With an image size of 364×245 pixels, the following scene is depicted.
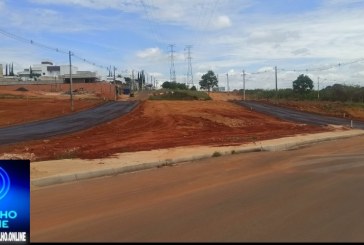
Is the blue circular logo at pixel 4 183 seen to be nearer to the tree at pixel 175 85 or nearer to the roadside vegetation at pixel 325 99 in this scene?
the roadside vegetation at pixel 325 99

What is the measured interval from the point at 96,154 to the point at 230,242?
11152 mm

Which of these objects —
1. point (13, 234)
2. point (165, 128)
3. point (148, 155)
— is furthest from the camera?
point (165, 128)

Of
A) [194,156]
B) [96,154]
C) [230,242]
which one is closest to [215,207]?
[230,242]

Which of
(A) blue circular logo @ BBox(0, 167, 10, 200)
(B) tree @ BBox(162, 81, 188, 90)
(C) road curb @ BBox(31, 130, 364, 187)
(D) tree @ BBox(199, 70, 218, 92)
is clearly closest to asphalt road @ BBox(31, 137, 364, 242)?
(C) road curb @ BBox(31, 130, 364, 187)

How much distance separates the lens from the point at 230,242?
21.3ft

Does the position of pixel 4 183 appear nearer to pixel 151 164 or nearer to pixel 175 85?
pixel 151 164

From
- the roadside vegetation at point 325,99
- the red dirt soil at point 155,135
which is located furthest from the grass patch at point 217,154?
the roadside vegetation at point 325,99

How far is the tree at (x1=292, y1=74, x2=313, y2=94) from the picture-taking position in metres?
112

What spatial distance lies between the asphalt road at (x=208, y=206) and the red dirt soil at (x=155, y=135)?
211 inches

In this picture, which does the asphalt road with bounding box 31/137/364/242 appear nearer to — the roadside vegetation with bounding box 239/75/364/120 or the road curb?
the road curb

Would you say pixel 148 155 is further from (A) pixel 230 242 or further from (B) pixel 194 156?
(A) pixel 230 242

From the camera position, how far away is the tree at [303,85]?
111938mm

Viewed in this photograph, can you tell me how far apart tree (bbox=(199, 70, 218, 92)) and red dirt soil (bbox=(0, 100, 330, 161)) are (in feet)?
385

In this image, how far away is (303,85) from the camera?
11244 cm
